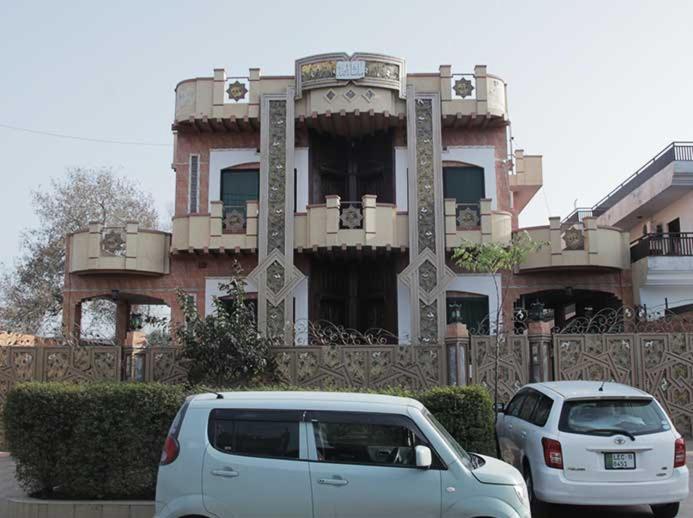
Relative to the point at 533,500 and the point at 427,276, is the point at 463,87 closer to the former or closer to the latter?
the point at 427,276

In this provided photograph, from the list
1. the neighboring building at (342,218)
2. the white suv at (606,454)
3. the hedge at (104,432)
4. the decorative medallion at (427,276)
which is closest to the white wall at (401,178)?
the neighboring building at (342,218)

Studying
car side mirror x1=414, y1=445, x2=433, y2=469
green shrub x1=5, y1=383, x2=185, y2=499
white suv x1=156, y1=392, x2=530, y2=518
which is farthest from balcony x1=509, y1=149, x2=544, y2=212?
car side mirror x1=414, y1=445, x2=433, y2=469

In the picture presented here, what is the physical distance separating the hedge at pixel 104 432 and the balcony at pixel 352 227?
36.4 feet

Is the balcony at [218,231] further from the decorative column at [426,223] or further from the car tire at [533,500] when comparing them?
the car tire at [533,500]

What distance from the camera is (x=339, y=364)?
46.7 ft

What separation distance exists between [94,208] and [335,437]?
28434 millimetres

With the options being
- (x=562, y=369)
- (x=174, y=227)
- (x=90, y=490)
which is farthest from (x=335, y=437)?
(x=174, y=227)

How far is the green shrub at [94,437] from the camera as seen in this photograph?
9375 millimetres

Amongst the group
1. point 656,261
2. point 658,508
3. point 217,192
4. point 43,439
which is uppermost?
point 217,192

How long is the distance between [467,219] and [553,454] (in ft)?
43.1

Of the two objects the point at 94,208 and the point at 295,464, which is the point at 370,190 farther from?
the point at 295,464

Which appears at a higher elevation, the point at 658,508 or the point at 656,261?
the point at 656,261

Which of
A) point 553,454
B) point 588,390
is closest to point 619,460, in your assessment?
point 553,454

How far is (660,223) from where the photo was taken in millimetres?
28891
